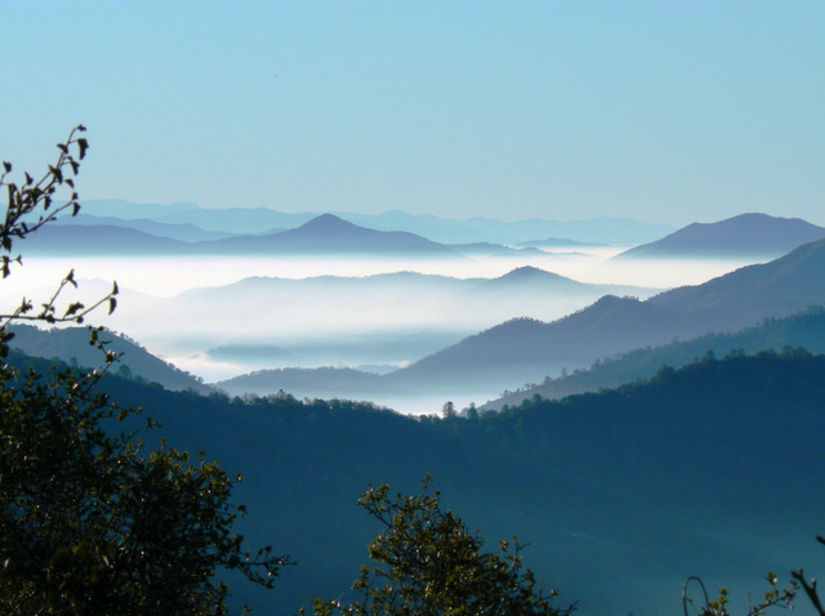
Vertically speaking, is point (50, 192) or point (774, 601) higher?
point (50, 192)

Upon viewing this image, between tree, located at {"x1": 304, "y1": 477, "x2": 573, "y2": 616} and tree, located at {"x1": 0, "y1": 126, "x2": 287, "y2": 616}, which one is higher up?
tree, located at {"x1": 0, "y1": 126, "x2": 287, "y2": 616}

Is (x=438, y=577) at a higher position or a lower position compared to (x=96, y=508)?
lower

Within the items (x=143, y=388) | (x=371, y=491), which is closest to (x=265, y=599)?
(x=143, y=388)

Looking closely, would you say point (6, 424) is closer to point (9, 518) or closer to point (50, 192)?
point (9, 518)

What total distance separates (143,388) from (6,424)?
18707 cm

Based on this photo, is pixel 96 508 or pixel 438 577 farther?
pixel 438 577

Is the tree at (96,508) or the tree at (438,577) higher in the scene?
the tree at (96,508)

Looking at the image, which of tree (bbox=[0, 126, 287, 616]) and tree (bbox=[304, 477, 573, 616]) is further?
tree (bbox=[304, 477, 573, 616])

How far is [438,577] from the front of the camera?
18.0 m

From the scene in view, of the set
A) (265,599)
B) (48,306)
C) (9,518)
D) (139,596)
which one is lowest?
(265,599)

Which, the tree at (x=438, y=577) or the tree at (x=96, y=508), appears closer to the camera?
the tree at (x=96, y=508)

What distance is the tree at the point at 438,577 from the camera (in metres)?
17.4

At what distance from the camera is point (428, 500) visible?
19.8 meters

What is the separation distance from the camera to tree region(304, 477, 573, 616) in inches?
687
